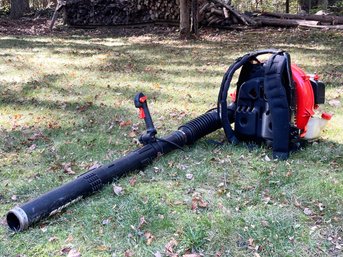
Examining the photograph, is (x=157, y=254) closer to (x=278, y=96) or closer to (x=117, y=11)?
(x=278, y=96)

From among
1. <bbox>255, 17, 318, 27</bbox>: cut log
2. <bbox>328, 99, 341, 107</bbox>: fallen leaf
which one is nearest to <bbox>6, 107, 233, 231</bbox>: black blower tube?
<bbox>328, 99, 341, 107</bbox>: fallen leaf

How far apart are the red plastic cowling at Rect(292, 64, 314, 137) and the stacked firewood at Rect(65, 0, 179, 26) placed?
1116 centimetres

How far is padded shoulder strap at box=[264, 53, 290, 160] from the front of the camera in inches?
149

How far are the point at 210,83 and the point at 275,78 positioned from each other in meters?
3.44

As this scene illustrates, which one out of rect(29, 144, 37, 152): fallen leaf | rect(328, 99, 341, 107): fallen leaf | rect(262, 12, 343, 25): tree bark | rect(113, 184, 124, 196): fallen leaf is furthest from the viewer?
rect(262, 12, 343, 25): tree bark

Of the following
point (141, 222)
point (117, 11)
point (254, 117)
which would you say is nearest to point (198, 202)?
point (141, 222)

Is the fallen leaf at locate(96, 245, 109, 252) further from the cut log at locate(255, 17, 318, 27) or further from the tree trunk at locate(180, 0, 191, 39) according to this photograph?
the cut log at locate(255, 17, 318, 27)

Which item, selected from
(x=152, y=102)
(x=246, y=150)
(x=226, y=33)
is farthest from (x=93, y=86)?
(x=226, y=33)

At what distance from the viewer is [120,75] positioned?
8.10 meters

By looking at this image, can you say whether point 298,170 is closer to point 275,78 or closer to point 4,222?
point 275,78

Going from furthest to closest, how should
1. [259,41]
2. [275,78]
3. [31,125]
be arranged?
[259,41]
[31,125]
[275,78]

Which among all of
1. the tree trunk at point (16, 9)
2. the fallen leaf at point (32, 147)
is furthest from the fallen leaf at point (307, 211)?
the tree trunk at point (16, 9)

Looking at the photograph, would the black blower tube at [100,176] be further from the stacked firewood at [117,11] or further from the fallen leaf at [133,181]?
the stacked firewood at [117,11]

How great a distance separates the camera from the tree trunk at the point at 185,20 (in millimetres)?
11791
